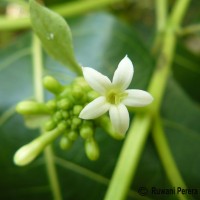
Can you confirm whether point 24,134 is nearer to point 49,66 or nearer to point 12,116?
point 12,116

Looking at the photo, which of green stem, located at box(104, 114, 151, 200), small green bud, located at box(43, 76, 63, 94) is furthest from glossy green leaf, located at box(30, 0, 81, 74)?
green stem, located at box(104, 114, 151, 200)

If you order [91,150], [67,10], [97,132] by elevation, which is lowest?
[91,150]

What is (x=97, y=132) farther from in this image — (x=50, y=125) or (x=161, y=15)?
(x=161, y=15)

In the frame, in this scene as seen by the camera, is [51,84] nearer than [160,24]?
Yes

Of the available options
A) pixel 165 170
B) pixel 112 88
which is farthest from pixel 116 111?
pixel 165 170

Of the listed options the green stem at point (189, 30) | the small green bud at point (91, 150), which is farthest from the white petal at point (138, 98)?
the green stem at point (189, 30)

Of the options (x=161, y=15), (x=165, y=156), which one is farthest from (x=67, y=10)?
(x=165, y=156)

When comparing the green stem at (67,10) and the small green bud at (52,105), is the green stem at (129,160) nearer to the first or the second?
the small green bud at (52,105)
